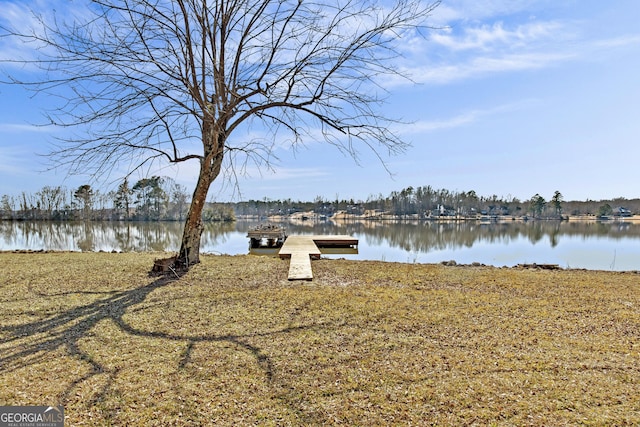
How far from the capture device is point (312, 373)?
2643 millimetres

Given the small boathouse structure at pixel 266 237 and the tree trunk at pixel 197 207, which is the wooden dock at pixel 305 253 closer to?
the tree trunk at pixel 197 207

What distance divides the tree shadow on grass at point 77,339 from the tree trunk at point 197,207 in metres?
2.02

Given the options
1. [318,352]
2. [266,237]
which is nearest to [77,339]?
[318,352]

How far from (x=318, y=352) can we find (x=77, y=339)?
2.33m

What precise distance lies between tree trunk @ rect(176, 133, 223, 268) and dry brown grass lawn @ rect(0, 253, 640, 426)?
92cm

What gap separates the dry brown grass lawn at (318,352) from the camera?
217 cm

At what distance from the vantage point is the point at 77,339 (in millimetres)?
3312

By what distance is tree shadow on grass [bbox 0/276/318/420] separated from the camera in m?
2.66

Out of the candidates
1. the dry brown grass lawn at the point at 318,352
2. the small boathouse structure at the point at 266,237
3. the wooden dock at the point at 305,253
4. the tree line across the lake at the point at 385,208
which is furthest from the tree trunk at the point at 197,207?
the tree line across the lake at the point at 385,208

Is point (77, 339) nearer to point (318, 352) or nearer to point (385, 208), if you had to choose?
point (318, 352)

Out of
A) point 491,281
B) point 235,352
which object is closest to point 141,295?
point 235,352

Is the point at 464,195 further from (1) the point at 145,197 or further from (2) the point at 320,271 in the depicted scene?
(2) the point at 320,271

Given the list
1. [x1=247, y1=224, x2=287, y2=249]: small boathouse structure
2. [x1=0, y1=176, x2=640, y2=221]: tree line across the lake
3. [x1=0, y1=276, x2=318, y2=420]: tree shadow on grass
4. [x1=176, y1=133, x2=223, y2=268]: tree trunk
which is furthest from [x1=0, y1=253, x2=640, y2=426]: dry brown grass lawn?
[x1=0, y1=176, x2=640, y2=221]: tree line across the lake

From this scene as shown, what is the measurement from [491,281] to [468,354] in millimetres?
3587
